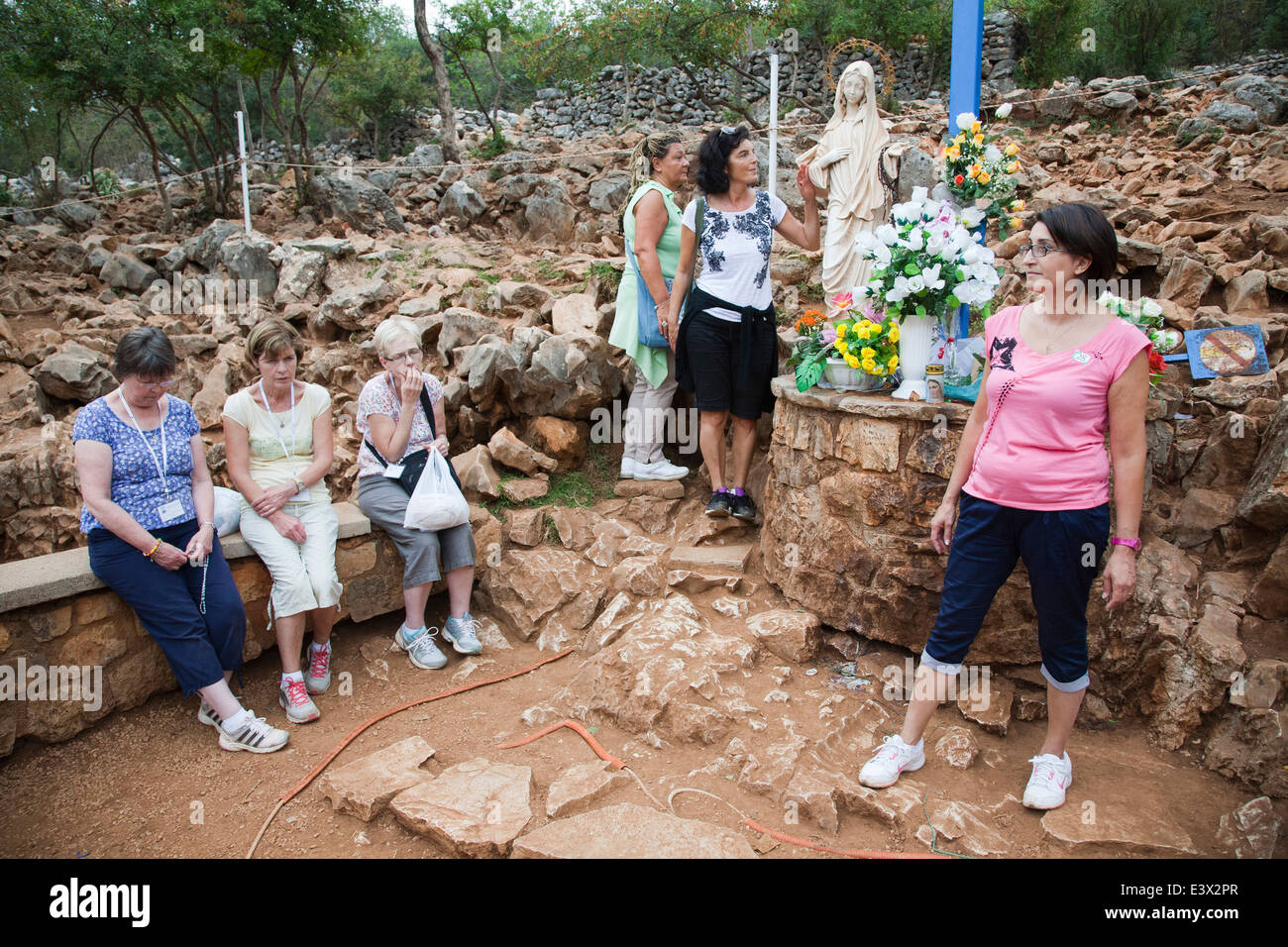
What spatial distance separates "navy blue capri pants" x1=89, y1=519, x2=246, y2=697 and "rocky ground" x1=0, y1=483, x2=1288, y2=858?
1.25 ft

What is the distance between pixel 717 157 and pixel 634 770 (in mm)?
2994

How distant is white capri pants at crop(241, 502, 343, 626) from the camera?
3615mm

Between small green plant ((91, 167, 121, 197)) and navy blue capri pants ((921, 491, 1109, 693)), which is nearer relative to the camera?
navy blue capri pants ((921, 491, 1109, 693))

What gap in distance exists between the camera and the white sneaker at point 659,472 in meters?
5.15

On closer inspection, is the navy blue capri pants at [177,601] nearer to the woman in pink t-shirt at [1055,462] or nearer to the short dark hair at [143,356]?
the short dark hair at [143,356]

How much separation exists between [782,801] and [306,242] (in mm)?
7698

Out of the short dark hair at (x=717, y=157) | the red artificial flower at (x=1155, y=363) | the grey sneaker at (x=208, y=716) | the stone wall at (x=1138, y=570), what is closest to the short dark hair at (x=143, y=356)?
the grey sneaker at (x=208, y=716)

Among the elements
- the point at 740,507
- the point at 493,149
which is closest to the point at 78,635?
the point at 740,507

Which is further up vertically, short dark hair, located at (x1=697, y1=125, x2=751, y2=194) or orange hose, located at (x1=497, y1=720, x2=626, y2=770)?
short dark hair, located at (x1=697, y1=125, x2=751, y2=194)

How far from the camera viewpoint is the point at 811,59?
17.9 meters

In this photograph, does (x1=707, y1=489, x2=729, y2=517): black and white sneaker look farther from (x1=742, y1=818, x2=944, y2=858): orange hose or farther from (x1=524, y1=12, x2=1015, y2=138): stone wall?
(x1=524, y1=12, x2=1015, y2=138): stone wall

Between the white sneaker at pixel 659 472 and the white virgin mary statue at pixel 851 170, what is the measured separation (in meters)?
1.39

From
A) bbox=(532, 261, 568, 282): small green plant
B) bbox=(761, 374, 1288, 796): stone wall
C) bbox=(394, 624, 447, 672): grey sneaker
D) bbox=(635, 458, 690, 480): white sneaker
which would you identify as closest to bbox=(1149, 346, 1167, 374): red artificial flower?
bbox=(761, 374, 1288, 796): stone wall

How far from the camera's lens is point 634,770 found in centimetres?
318
